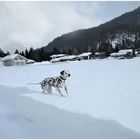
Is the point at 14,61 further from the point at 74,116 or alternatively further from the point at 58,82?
the point at 74,116

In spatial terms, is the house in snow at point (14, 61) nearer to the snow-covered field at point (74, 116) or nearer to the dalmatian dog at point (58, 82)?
the dalmatian dog at point (58, 82)

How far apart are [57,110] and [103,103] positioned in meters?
1.46

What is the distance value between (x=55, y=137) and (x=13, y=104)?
4.33 m

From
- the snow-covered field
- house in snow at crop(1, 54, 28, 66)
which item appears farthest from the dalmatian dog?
house in snow at crop(1, 54, 28, 66)

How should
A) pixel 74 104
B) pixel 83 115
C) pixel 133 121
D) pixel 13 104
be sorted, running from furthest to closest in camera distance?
pixel 13 104 < pixel 74 104 < pixel 83 115 < pixel 133 121

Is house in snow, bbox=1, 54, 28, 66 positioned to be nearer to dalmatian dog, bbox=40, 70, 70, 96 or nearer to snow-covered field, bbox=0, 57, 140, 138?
dalmatian dog, bbox=40, 70, 70, 96

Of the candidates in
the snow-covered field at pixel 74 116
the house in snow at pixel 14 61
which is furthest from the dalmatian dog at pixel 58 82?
the house in snow at pixel 14 61

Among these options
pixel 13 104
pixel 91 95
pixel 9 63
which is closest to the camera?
pixel 13 104

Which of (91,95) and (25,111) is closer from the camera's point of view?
(25,111)

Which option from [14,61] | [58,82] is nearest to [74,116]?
[58,82]

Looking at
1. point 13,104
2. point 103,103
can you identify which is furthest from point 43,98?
point 103,103

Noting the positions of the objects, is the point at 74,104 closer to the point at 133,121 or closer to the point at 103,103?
the point at 103,103

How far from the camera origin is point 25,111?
28.2ft

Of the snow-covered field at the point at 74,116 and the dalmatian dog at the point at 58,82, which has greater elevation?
the dalmatian dog at the point at 58,82
